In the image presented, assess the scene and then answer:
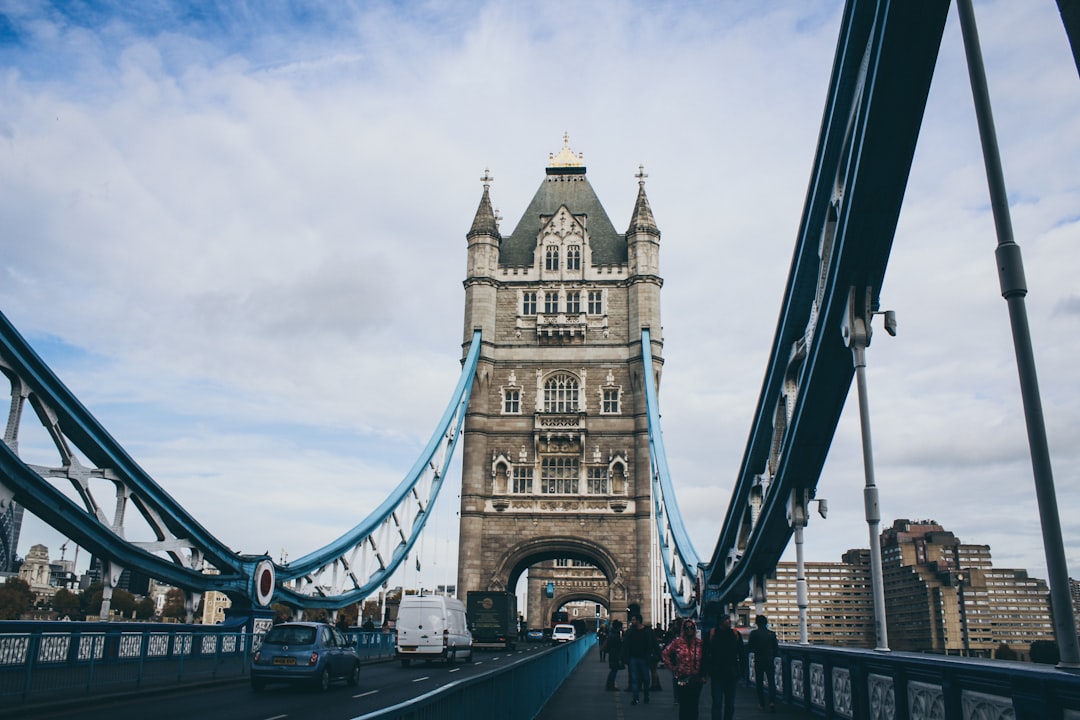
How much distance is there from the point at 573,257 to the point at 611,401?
27.9 feet

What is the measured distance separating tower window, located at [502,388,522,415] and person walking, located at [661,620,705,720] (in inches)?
1375

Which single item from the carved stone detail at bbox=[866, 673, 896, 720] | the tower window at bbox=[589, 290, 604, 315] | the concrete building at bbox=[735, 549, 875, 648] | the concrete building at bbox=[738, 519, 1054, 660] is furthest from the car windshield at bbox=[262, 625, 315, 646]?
the concrete building at bbox=[735, 549, 875, 648]

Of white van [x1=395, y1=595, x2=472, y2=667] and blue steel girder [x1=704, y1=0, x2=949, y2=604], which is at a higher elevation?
blue steel girder [x1=704, y1=0, x2=949, y2=604]

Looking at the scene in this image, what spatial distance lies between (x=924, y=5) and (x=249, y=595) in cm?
1915

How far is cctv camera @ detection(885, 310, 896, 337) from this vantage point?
11812 mm

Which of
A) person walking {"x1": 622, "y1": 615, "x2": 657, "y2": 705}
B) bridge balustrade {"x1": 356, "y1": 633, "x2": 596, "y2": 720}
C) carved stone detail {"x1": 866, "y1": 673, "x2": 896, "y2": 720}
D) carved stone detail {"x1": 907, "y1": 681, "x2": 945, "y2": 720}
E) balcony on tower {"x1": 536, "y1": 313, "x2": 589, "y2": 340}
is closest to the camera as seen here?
bridge balustrade {"x1": 356, "y1": 633, "x2": 596, "y2": 720}

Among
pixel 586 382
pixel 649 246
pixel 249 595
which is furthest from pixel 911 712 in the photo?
pixel 649 246

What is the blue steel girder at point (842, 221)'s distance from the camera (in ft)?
33.4

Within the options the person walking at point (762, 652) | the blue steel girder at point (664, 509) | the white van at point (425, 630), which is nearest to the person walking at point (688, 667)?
the person walking at point (762, 652)

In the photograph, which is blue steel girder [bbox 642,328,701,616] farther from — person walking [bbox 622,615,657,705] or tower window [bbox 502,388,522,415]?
person walking [bbox 622,615,657,705]

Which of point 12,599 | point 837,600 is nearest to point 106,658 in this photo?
point 12,599

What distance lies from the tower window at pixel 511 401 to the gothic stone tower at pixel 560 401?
0.25 feet

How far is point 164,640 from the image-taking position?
1681 centimetres

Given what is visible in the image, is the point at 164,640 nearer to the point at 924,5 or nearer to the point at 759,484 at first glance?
the point at 759,484
